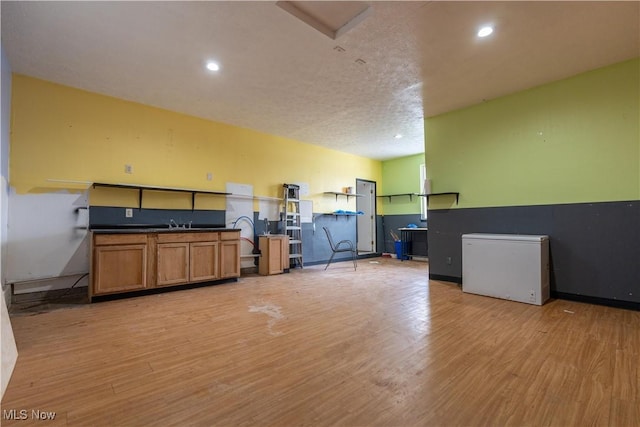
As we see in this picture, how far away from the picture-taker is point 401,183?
25.2 feet

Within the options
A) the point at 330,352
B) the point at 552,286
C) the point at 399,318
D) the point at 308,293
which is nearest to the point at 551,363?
the point at 399,318

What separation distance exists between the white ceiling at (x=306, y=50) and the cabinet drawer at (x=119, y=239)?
195cm

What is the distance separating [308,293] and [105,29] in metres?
3.55

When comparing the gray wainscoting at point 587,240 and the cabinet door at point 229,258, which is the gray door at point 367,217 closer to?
the gray wainscoting at point 587,240

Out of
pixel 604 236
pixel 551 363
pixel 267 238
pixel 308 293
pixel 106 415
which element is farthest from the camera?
pixel 267 238

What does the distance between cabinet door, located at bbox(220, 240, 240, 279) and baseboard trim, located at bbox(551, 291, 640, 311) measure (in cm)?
443

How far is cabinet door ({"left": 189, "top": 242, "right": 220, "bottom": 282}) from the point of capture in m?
4.13

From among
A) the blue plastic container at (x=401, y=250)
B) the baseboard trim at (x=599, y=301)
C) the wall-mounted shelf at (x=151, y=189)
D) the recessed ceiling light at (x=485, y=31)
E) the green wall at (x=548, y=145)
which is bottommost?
the baseboard trim at (x=599, y=301)

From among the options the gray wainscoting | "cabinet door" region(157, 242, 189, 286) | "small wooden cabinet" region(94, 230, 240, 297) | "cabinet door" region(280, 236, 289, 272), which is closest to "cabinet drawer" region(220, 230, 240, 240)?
"small wooden cabinet" region(94, 230, 240, 297)

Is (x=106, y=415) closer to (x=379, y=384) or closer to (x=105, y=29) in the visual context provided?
(x=379, y=384)

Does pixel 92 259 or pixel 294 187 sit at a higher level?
pixel 294 187

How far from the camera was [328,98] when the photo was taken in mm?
4133

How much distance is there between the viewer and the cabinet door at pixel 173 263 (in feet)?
12.6

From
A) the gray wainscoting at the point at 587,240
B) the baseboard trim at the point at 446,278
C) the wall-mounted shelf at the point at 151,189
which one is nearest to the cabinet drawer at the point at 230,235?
the wall-mounted shelf at the point at 151,189
